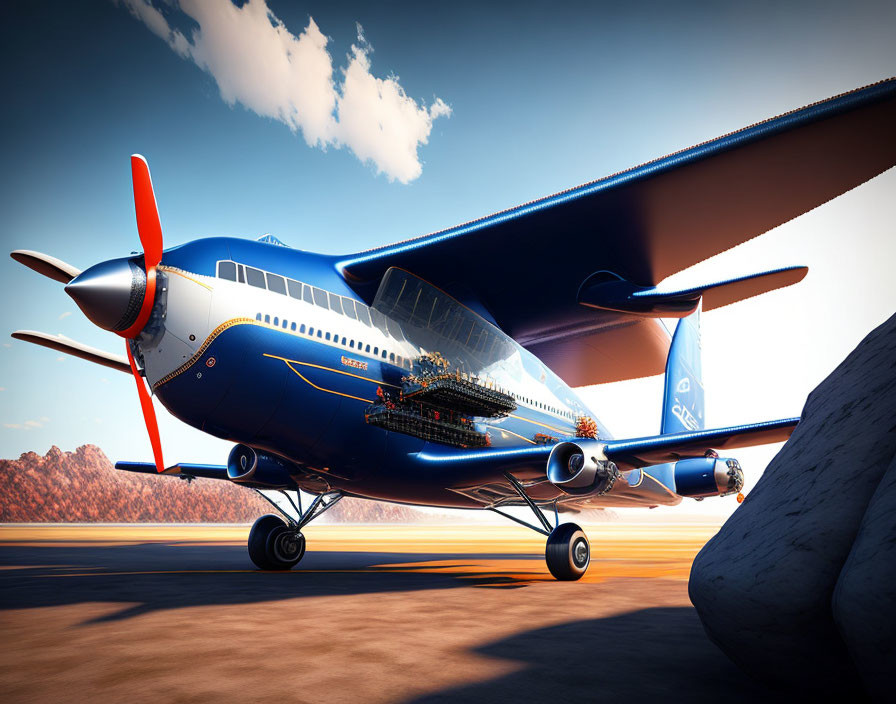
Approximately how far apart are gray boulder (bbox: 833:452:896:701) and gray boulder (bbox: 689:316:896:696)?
0.12 feet

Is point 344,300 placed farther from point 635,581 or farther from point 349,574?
point 635,581

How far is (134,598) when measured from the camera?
23.5 feet

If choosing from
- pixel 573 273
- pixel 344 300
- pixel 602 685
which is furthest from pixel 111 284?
pixel 573 273

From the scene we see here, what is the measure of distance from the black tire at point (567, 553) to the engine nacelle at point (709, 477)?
4.57m

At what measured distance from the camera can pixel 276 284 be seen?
8.91 meters

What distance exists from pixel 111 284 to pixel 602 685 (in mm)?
8128

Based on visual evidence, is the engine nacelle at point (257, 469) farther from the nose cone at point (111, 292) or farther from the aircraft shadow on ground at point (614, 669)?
the aircraft shadow on ground at point (614, 669)

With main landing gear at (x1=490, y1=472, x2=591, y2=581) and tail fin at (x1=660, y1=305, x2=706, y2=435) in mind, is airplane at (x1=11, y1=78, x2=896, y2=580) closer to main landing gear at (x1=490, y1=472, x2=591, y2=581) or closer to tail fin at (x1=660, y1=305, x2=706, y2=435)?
main landing gear at (x1=490, y1=472, x2=591, y2=581)

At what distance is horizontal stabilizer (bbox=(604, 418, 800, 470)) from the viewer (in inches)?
380

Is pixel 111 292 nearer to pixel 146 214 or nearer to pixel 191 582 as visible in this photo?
pixel 146 214

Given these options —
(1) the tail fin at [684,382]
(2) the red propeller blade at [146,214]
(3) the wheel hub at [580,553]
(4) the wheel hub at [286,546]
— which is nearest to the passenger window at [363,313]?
(2) the red propeller blade at [146,214]

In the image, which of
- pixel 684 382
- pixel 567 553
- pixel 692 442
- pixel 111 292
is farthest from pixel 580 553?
pixel 684 382

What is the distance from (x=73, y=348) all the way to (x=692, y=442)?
13.4 meters

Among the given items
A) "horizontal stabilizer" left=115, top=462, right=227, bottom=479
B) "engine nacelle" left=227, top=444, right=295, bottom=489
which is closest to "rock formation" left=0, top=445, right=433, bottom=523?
"horizontal stabilizer" left=115, top=462, right=227, bottom=479
